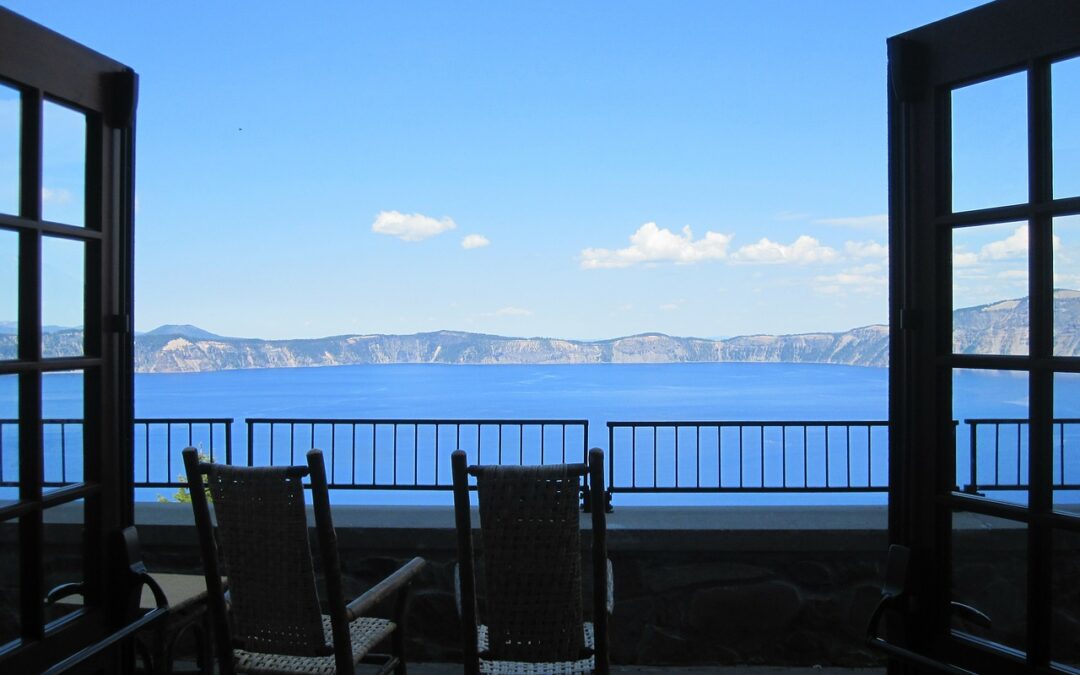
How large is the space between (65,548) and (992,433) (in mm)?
2100

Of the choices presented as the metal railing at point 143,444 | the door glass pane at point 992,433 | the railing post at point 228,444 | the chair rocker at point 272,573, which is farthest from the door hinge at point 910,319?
the railing post at point 228,444

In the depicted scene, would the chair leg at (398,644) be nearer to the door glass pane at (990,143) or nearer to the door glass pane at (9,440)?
the door glass pane at (9,440)

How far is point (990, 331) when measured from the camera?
171 centimetres

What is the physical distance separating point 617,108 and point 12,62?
57.7 m

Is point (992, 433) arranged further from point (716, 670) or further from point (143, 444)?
point (143, 444)

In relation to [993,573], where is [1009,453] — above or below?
above

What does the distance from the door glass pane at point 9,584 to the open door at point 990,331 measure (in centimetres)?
187

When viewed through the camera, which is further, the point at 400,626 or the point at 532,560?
the point at 400,626

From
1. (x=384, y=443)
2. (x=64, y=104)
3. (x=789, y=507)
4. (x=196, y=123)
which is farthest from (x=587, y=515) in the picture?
(x=196, y=123)

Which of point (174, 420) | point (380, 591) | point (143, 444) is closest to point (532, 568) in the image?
point (380, 591)

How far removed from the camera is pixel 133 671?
85.0 inches

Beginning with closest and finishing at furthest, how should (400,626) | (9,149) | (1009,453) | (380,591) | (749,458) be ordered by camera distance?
(9,149) → (1009,453) → (380,591) → (400,626) → (749,458)

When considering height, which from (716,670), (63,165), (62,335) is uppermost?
(63,165)

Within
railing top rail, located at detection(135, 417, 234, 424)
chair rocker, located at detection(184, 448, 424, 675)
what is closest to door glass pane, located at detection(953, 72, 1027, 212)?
chair rocker, located at detection(184, 448, 424, 675)
